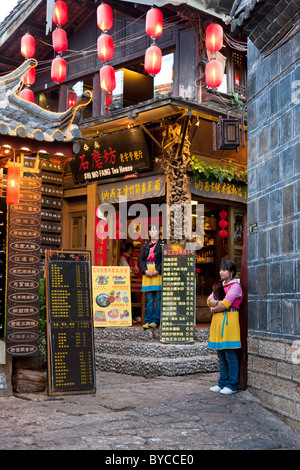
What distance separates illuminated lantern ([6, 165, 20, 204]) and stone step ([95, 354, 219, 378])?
4503mm

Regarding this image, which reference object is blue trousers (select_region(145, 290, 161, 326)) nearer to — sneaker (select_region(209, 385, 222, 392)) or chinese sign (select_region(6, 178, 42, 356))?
sneaker (select_region(209, 385, 222, 392))

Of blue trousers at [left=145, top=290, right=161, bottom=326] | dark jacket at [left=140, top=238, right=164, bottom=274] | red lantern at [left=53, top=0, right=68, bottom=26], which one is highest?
red lantern at [left=53, top=0, right=68, bottom=26]

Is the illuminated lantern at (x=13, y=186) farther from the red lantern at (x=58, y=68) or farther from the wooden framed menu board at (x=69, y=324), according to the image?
the red lantern at (x=58, y=68)

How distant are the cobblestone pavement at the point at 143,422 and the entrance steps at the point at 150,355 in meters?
1.46

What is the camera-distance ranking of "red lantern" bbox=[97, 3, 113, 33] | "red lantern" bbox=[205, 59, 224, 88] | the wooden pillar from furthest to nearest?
the wooden pillar
"red lantern" bbox=[97, 3, 113, 33]
"red lantern" bbox=[205, 59, 224, 88]

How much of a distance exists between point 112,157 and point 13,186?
23.3ft

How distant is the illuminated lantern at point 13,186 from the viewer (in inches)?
322

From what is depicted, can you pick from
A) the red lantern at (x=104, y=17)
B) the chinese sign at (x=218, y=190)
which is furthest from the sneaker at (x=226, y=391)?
the red lantern at (x=104, y=17)

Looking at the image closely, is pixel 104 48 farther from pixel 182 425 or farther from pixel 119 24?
pixel 182 425

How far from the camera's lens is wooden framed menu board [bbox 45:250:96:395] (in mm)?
8109

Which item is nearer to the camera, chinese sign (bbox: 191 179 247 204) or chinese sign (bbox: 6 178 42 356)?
chinese sign (bbox: 6 178 42 356)

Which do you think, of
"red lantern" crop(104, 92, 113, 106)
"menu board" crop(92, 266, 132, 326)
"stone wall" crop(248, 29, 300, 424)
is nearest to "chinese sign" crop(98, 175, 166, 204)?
"red lantern" crop(104, 92, 113, 106)

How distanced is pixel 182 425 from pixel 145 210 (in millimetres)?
9271

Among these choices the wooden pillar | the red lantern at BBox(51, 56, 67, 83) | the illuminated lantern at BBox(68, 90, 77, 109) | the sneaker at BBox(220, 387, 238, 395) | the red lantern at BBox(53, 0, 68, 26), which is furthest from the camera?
the illuminated lantern at BBox(68, 90, 77, 109)
